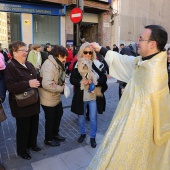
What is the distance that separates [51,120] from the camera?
3.79 m

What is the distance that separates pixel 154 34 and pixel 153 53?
0.58ft

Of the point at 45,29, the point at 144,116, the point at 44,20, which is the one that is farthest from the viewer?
the point at 45,29

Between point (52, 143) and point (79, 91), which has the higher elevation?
point (79, 91)

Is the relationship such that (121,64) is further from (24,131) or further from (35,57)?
(35,57)

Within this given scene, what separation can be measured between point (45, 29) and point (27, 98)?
1171 cm

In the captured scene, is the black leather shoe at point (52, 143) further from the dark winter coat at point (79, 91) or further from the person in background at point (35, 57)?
the person in background at point (35, 57)

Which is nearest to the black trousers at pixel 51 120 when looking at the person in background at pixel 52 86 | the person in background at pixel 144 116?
the person in background at pixel 52 86

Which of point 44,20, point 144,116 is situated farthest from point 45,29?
point 144,116

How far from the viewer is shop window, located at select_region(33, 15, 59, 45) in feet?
44.9

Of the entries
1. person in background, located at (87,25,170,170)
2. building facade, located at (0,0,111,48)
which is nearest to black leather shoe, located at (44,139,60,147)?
person in background, located at (87,25,170,170)

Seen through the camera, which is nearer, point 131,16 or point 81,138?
point 81,138

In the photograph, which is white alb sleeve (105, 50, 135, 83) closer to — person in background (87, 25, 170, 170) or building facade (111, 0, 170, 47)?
person in background (87, 25, 170, 170)

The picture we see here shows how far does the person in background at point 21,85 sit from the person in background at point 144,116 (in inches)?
61.1

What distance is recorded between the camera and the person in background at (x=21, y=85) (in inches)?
124
